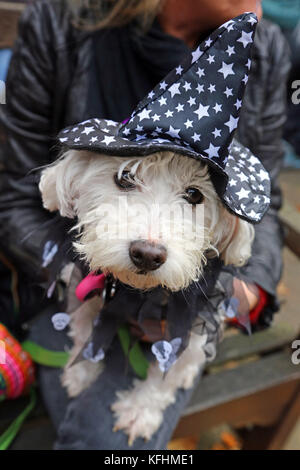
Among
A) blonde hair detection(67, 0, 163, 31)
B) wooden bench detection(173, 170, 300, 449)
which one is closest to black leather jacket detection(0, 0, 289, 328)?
blonde hair detection(67, 0, 163, 31)

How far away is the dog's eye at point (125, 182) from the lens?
0.68 metres

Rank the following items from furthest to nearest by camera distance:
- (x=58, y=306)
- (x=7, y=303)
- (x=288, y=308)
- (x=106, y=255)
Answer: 1. (x=288, y=308)
2. (x=7, y=303)
3. (x=58, y=306)
4. (x=106, y=255)

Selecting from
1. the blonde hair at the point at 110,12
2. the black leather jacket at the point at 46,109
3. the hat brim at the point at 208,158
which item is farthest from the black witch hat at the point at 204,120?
the blonde hair at the point at 110,12

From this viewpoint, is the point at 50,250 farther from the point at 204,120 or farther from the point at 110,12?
the point at 110,12

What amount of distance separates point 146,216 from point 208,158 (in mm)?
150

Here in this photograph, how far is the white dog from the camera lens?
24.1 inches

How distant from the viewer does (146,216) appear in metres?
0.63

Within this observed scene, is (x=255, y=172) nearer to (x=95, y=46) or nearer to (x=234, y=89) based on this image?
(x=234, y=89)

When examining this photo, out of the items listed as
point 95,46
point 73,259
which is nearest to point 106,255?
point 73,259

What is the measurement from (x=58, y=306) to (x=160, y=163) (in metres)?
0.65

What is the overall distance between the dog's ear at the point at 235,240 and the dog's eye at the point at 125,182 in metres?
0.20

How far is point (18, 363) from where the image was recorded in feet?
3.36

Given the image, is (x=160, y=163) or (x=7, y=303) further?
(x=7, y=303)

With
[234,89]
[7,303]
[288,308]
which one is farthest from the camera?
[288,308]
